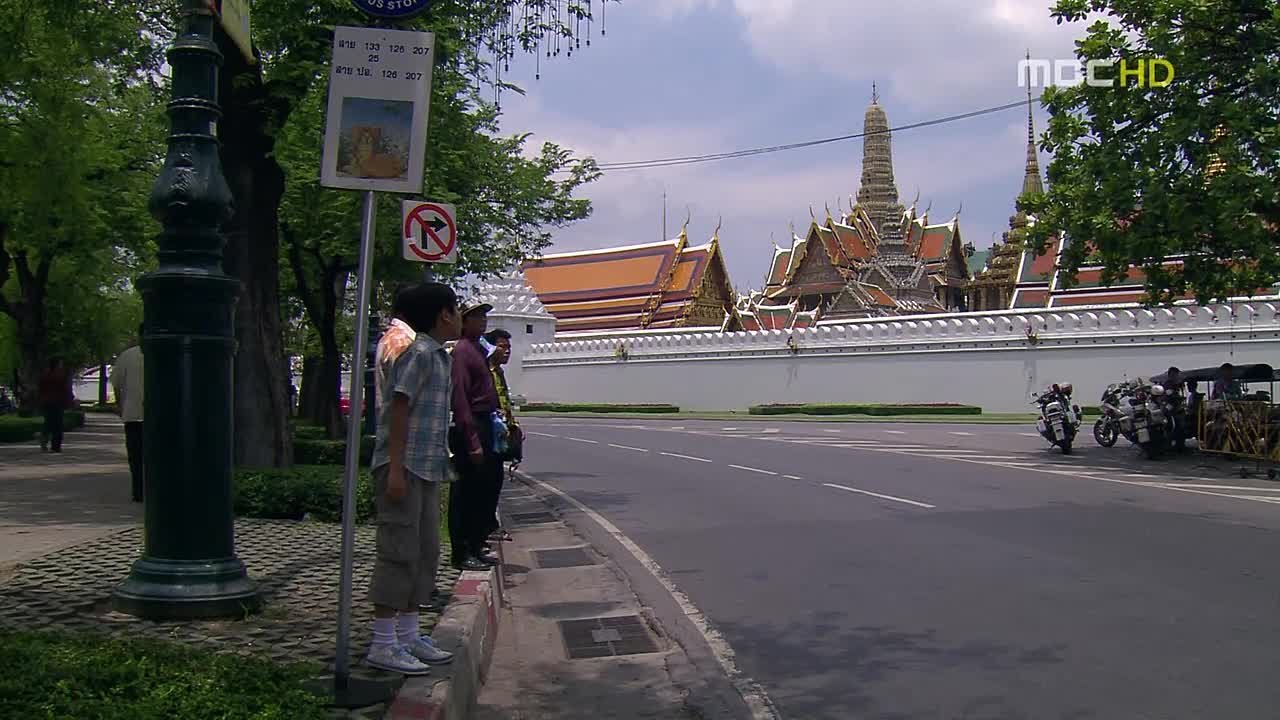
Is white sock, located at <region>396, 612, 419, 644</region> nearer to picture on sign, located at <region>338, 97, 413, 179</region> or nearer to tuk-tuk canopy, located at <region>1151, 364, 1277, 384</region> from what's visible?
picture on sign, located at <region>338, 97, 413, 179</region>

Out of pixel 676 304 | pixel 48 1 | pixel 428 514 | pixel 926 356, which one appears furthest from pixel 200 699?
pixel 676 304

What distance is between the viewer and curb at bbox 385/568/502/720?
14.8 feet

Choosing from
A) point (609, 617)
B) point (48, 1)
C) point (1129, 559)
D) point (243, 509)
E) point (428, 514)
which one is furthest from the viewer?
point (48, 1)

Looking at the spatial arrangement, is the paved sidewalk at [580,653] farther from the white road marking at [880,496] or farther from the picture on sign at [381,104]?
the white road marking at [880,496]

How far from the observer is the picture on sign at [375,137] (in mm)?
4777

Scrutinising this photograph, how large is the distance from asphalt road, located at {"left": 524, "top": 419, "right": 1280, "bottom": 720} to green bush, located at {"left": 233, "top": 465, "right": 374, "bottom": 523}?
8.73ft

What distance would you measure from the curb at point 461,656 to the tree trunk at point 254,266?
5.41 meters

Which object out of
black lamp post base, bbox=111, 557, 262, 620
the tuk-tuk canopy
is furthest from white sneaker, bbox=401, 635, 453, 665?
the tuk-tuk canopy

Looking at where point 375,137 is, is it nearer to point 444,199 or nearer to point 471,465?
point 471,465

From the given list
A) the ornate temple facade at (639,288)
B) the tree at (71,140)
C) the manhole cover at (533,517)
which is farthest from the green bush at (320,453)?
the ornate temple facade at (639,288)

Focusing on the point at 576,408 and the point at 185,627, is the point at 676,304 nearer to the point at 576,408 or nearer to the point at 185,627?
the point at 576,408

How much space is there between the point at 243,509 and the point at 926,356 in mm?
33589

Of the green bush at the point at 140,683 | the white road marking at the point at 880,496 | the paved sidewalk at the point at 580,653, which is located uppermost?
the green bush at the point at 140,683

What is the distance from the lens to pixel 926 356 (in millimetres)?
40594
